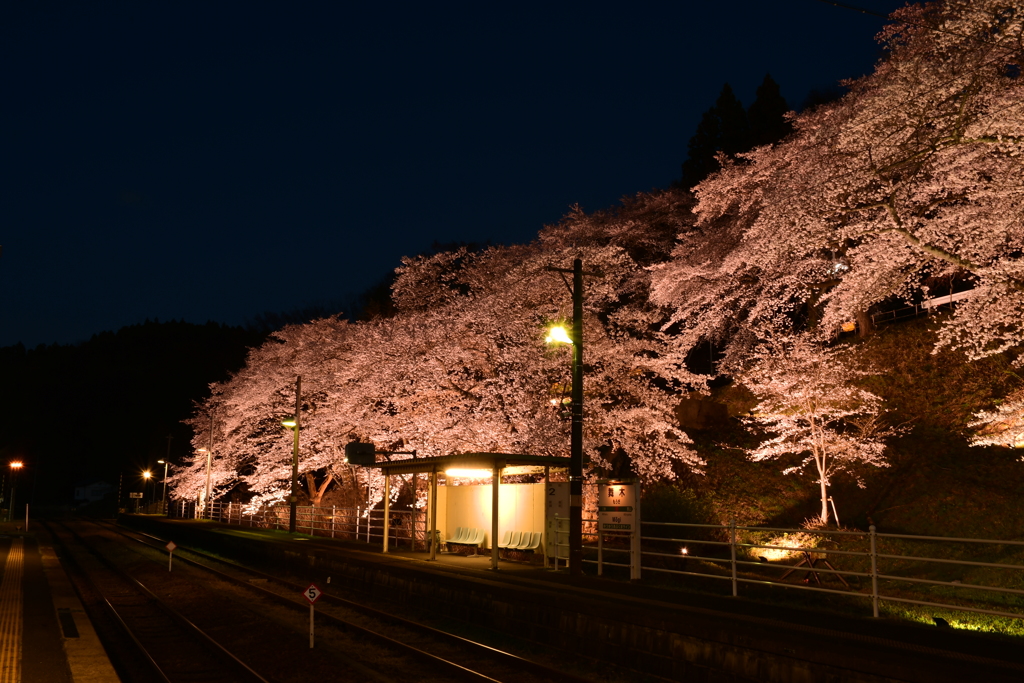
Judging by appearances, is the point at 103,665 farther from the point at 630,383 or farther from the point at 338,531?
the point at 338,531

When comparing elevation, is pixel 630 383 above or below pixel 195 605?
above

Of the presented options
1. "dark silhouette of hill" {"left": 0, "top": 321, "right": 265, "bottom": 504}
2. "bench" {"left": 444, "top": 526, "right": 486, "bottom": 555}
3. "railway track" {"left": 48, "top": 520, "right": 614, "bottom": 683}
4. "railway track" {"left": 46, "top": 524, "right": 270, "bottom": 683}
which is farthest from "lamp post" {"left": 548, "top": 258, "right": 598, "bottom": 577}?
"dark silhouette of hill" {"left": 0, "top": 321, "right": 265, "bottom": 504}

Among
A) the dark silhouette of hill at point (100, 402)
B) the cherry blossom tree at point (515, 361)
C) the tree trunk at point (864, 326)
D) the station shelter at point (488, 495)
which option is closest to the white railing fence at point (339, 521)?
the station shelter at point (488, 495)

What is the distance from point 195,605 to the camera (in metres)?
19.4

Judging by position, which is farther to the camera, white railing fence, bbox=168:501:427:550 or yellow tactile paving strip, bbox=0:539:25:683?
white railing fence, bbox=168:501:427:550

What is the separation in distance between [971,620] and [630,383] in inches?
543

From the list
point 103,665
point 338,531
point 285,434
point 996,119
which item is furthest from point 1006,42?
point 285,434

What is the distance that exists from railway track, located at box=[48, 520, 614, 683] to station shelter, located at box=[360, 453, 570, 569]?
143 inches

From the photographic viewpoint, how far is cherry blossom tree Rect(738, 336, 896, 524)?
77.6 feet

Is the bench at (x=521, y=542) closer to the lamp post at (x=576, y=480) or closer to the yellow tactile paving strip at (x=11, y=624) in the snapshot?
the lamp post at (x=576, y=480)

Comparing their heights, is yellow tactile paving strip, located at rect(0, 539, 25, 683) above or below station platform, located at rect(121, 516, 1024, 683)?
below

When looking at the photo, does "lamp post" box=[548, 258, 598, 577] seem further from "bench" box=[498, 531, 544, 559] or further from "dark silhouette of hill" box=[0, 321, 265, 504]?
"dark silhouette of hill" box=[0, 321, 265, 504]

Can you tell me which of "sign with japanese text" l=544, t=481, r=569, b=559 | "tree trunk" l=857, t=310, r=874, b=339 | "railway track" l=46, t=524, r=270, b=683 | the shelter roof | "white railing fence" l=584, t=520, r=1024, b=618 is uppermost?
"tree trunk" l=857, t=310, r=874, b=339

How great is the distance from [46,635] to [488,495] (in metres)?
11.5
